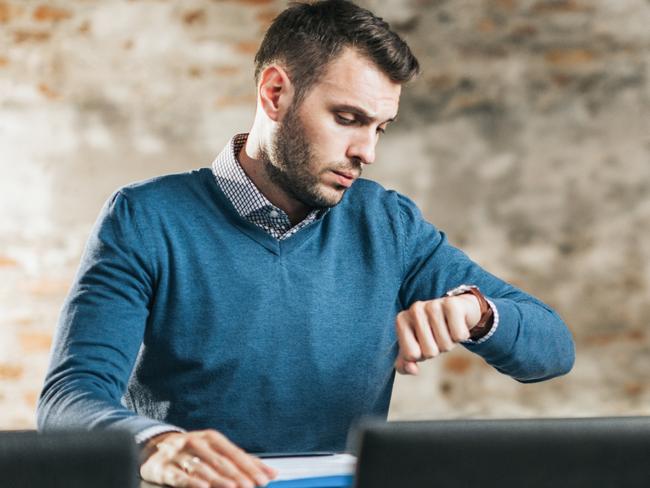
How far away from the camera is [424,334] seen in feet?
4.55

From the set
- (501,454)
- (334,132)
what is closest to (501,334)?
(334,132)

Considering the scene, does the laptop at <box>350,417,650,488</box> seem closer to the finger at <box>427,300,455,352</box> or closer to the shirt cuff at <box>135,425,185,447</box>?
the shirt cuff at <box>135,425,185,447</box>

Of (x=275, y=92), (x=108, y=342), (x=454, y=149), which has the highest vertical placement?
(x=454, y=149)

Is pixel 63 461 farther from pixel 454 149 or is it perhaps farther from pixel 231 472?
pixel 454 149

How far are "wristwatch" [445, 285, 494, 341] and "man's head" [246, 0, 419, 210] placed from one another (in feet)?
1.12

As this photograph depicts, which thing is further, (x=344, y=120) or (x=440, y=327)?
(x=344, y=120)

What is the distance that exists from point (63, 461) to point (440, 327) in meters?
0.90

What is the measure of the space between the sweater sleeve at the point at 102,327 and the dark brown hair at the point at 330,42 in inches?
17.1

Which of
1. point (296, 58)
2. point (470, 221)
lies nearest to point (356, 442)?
point (296, 58)

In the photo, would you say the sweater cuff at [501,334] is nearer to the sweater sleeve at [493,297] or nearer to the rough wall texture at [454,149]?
the sweater sleeve at [493,297]

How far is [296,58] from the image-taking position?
185 centimetres

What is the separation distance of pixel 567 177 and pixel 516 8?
61 centimetres

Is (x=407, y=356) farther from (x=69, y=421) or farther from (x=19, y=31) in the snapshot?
(x=19, y=31)

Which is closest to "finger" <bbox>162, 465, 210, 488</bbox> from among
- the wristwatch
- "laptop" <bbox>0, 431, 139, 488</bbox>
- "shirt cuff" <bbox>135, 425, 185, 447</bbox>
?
"shirt cuff" <bbox>135, 425, 185, 447</bbox>
